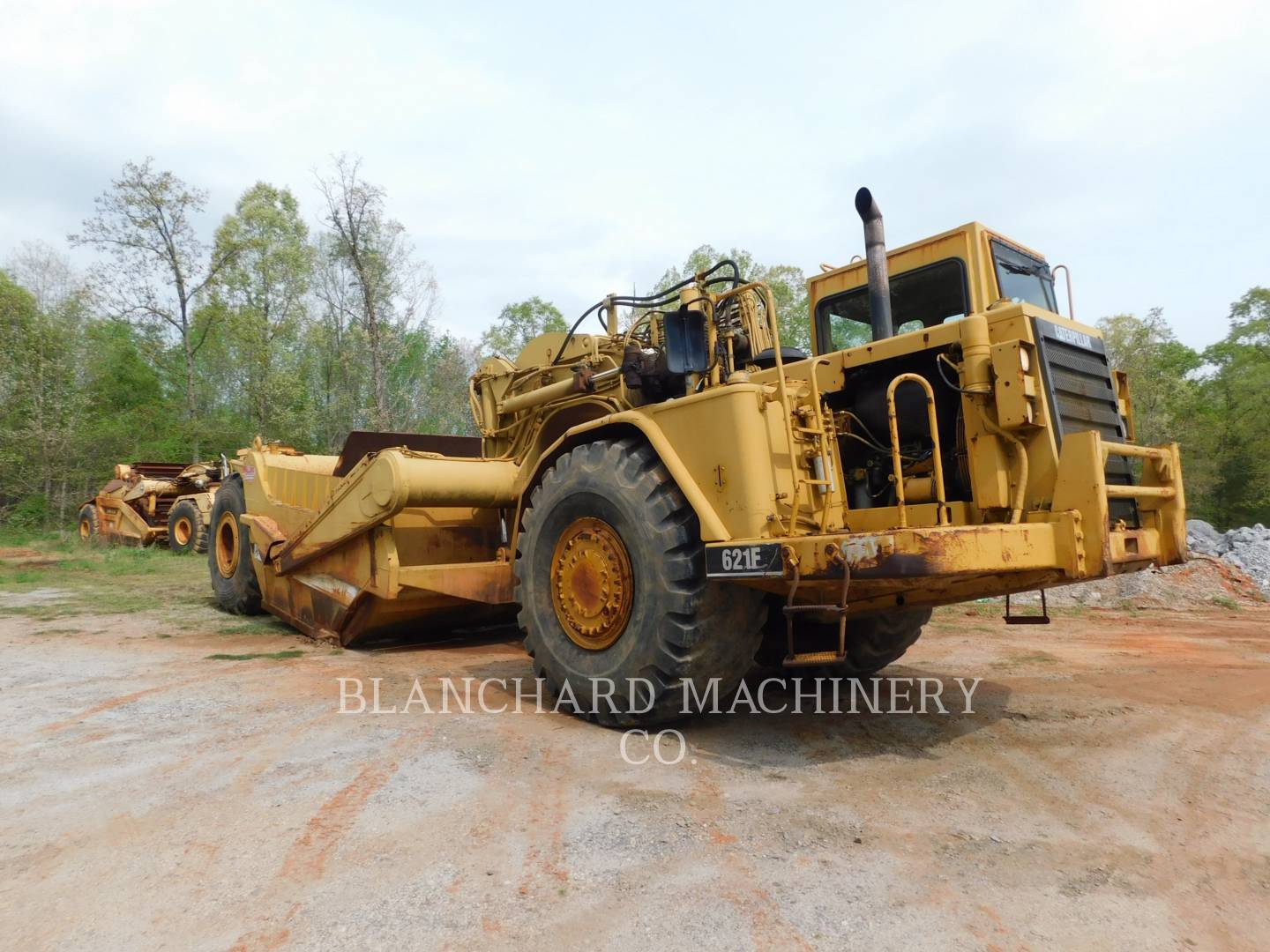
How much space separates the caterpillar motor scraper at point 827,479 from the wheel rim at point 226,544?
13.4 feet

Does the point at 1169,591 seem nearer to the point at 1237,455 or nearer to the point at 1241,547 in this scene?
the point at 1241,547

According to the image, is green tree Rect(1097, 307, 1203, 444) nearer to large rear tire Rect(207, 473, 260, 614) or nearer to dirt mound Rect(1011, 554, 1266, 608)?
dirt mound Rect(1011, 554, 1266, 608)

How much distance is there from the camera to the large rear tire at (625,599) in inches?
158

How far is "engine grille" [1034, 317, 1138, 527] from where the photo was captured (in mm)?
3980

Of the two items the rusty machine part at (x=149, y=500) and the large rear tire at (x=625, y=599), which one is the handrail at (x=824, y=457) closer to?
the large rear tire at (x=625, y=599)

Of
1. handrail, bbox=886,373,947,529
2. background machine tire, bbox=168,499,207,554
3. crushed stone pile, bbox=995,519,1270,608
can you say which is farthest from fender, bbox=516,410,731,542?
background machine tire, bbox=168,499,207,554

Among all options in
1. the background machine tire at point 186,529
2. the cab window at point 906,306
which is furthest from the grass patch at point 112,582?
the cab window at point 906,306

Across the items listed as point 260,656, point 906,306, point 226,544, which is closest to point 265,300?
point 226,544

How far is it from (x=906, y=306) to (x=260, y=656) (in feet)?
18.4

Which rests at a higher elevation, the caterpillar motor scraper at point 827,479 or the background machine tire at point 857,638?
Answer: the caterpillar motor scraper at point 827,479

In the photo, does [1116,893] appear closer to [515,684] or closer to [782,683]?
[782,683]

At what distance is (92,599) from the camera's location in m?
9.86

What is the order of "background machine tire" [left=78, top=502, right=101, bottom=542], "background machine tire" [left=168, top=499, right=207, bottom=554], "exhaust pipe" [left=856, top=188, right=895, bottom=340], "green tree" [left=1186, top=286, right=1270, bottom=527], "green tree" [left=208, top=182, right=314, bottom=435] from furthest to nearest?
"green tree" [left=208, top=182, right=314, bottom=435] < "green tree" [left=1186, top=286, right=1270, bottom=527] < "background machine tire" [left=78, top=502, right=101, bottom=542] < "background machine tire" [left=168, top=499, right=207, bottom=554] < "exhaust pipe" [left=856, top=188, right=895, bottom=340]

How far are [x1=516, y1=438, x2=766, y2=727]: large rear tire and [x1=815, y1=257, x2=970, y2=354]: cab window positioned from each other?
184 centimetres
